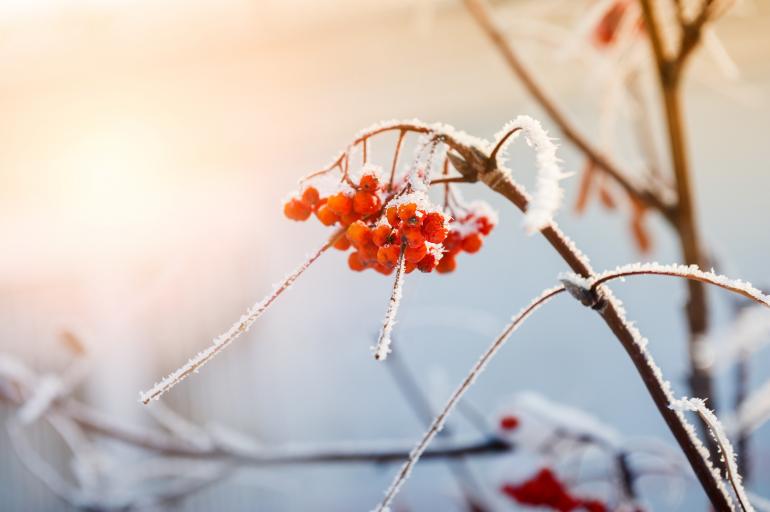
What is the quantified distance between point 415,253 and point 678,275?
169 mm

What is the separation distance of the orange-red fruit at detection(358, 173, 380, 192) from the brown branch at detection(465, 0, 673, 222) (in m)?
0.69

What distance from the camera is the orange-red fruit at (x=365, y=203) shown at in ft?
1.64

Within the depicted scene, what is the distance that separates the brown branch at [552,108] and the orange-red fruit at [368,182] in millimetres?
689

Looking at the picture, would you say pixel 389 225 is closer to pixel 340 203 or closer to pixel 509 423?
pixel 340 203

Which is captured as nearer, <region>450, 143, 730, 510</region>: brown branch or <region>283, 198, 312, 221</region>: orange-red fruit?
<region>450, 143, 730, 510</region>: brown branch

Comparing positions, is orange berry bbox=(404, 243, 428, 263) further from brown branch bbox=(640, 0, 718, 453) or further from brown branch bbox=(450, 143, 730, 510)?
brown branch bbox=(640, 0, 718, 453)

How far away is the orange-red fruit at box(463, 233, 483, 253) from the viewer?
574mm

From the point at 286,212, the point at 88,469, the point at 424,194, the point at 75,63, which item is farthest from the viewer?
the point at 75,63

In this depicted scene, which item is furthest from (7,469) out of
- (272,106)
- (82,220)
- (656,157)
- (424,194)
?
(424,194)

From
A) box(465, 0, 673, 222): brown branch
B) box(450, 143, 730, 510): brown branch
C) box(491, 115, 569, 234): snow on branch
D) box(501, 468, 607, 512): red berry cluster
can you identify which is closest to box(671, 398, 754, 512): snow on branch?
box(450, 143, 730, 510): brown branch

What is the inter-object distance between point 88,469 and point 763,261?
337 centimetres

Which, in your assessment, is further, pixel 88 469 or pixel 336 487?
pixel 336 487

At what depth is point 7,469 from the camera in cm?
404

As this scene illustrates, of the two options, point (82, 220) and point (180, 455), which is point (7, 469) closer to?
point (82, 220)
